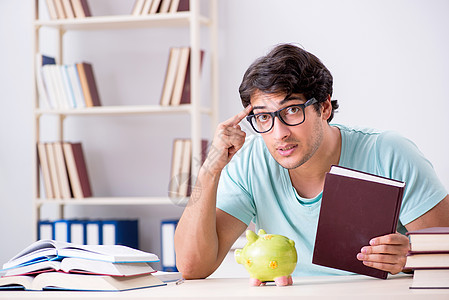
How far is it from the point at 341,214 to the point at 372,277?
171 mm

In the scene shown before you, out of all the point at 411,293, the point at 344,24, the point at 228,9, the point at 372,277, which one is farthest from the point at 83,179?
the point at 411,293

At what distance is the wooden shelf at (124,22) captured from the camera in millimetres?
2908

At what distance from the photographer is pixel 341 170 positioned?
1.15 metres

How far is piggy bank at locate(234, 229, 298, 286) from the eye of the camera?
3.69 ft

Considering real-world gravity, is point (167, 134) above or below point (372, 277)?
above

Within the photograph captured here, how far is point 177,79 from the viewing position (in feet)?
9.53

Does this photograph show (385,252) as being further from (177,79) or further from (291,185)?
(177,79)

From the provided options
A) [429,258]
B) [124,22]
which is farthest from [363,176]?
[124,22]

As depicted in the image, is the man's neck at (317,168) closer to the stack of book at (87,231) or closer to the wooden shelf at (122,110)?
the wooden shelf at (122,110)

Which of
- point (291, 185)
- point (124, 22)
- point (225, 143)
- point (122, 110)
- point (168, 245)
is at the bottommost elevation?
point (168, 245)

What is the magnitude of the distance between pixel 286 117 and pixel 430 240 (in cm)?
51

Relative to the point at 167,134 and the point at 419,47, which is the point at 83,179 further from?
the point at 419,47

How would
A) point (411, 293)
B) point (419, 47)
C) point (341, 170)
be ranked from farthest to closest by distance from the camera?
point (419, 47)
point (341, 170)
point (411, 293)

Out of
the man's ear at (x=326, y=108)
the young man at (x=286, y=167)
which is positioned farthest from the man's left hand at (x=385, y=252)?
the man's ear at (x=326, y=108)
